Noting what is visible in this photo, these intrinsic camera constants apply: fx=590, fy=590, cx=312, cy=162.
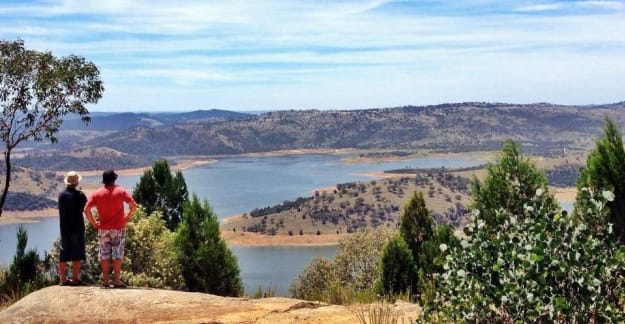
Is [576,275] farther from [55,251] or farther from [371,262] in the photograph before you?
[371,262]

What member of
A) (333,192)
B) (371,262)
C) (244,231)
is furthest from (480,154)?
(371,262)

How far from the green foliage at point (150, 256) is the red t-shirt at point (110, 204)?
8.04 m

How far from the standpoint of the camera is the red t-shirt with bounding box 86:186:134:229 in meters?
9.73

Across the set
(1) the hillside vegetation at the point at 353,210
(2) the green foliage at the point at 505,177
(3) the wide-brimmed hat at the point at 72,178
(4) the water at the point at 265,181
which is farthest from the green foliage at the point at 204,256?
(4) the water at the point at 265,181

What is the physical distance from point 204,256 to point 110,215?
8.39 metres

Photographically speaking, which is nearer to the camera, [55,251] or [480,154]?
[55,251]

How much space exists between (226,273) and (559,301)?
1527 centimetres

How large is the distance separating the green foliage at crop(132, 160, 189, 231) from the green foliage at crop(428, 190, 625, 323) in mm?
19794

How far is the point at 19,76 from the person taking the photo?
20062 mm

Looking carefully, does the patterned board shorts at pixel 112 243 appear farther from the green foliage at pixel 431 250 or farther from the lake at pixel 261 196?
the lake at pixel 261 196

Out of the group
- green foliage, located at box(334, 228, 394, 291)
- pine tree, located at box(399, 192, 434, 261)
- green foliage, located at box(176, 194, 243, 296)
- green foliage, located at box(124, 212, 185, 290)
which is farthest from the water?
pine tree, located at box(399, 192, 434, 261)

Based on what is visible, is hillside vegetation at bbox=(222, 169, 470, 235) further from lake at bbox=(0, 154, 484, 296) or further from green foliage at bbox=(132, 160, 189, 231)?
green foliage at bbox=(132, 160, 189, 231)

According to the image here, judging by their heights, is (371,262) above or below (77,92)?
below

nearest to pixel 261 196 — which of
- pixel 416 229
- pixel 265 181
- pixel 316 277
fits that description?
pixel 265 181
